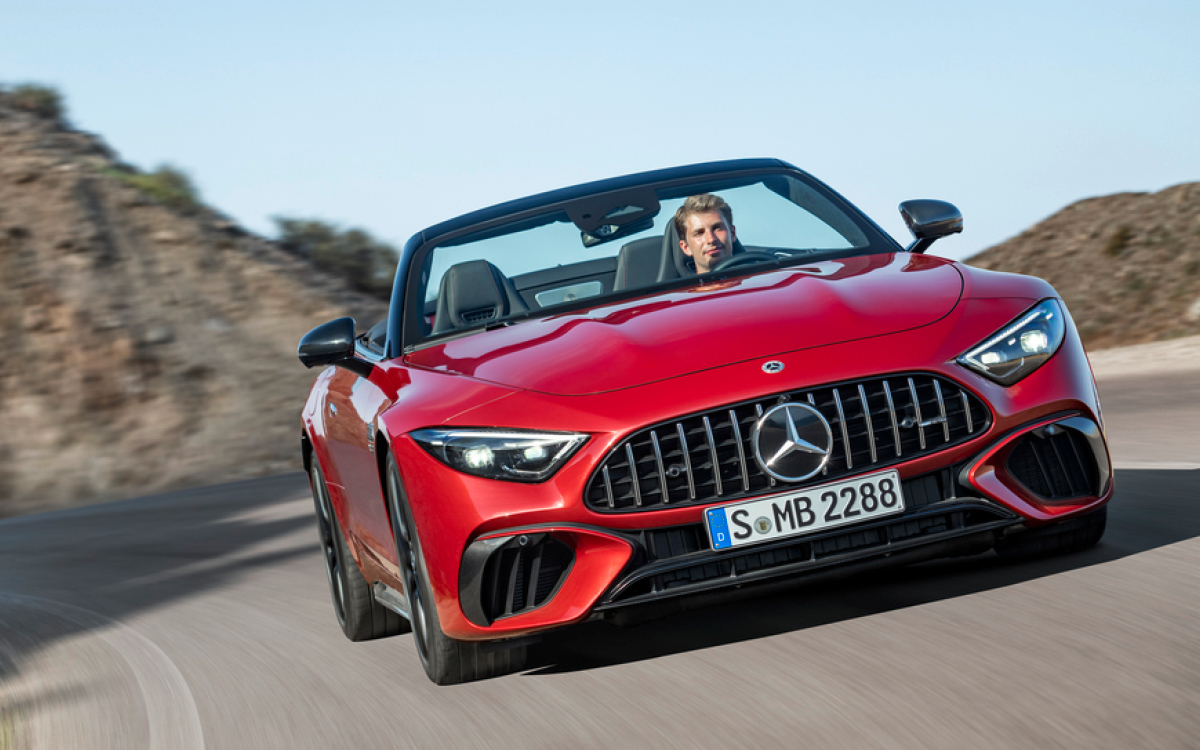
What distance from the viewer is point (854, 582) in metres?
4.46

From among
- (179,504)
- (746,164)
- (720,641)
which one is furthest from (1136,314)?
(720,641)

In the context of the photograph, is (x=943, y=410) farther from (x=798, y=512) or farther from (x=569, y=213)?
(x=569, y=213)

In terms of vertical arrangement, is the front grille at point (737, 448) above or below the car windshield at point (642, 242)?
below

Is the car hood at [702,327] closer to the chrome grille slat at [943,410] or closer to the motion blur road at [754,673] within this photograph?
the chrome grille slat at [943,410]

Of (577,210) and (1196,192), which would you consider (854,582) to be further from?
(1196,192)

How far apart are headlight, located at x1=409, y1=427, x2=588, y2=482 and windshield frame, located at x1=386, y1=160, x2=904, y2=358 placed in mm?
1082

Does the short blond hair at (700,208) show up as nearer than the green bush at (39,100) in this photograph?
Yes

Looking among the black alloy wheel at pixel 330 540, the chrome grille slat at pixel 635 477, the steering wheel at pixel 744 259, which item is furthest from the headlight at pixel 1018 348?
the black alloy wheel at pixel 330 540

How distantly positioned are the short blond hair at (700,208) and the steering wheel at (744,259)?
0.64 feet

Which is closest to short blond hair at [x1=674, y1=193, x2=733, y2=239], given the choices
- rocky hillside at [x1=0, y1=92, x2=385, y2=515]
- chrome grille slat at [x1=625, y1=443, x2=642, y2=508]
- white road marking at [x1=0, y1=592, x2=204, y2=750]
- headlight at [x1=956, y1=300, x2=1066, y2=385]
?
headlight at [x1=956, y1=300, x2=1066, y2=385]

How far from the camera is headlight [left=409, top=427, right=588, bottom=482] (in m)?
3.57

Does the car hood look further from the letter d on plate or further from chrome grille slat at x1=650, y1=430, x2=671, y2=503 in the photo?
the letter d on plate

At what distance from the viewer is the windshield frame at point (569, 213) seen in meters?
4.78

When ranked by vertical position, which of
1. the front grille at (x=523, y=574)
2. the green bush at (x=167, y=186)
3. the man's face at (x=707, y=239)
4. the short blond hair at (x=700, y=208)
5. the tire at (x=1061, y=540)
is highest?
the short blond hair at (x=700, y=208)
